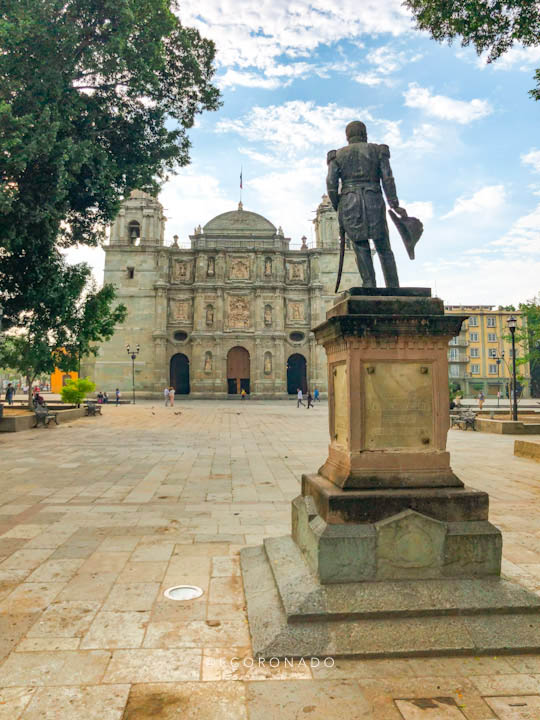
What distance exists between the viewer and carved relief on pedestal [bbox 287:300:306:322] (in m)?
47.5

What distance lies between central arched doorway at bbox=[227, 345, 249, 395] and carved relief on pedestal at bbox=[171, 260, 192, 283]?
28.2 ft

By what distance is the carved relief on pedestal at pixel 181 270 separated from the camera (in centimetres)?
4744

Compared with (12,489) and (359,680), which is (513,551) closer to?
(359,680)

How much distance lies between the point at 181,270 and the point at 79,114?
116 ft

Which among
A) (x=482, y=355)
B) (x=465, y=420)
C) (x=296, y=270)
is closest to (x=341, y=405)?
(x=465, y=420)

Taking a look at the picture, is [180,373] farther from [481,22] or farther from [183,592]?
[183,592]

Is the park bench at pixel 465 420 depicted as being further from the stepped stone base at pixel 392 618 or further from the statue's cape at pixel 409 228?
the stepped stone base at pixel 392 618

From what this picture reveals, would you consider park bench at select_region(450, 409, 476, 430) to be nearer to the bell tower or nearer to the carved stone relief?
the carved stone relief

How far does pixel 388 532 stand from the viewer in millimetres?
3359

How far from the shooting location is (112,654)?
2.79 meters

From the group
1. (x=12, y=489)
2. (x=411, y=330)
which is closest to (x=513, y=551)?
(x=411, y=330)

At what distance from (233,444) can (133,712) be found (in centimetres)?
1096

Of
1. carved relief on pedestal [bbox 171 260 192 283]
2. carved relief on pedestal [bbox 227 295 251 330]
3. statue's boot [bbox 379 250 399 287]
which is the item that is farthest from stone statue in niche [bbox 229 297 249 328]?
statue's boot [bbox 379 250 399 287]

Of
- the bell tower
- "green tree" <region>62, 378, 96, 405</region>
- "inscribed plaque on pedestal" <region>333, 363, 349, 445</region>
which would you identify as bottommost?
"green tree" <region>62, 378, 96, 405</region>
